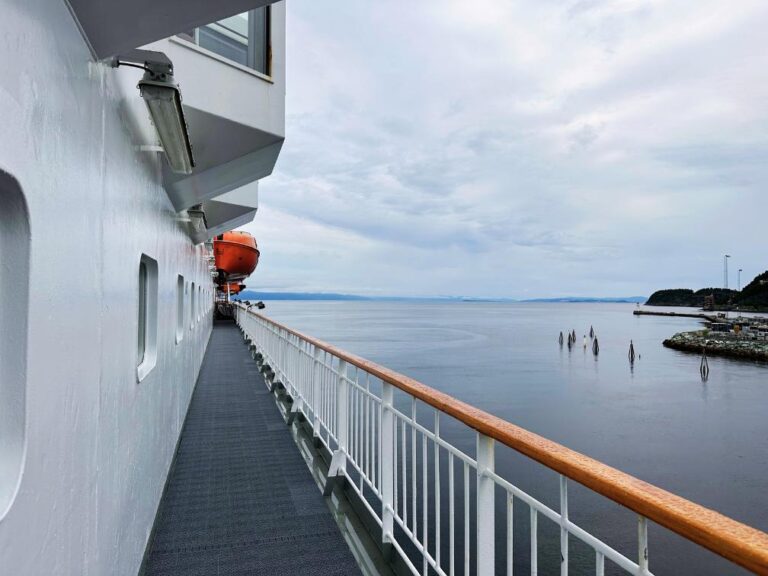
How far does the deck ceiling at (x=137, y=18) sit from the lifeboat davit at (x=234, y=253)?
16.7 metres

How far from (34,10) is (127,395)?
1.54 metres

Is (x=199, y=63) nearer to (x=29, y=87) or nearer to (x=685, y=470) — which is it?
(x=29, y=87)

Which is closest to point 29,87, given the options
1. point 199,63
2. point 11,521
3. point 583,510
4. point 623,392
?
point 11,521

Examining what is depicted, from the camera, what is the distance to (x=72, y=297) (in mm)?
1294

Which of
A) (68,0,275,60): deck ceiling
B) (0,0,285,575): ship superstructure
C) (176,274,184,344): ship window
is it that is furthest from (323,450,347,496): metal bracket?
(68,0,275,60): deck ceiling

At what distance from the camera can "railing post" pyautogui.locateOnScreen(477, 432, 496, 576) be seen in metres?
1.51

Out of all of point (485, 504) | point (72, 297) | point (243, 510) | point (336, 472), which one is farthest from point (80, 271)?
point (336, 472)

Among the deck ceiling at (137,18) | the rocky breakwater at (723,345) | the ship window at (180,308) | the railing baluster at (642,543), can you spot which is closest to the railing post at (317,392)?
the ship window at (180,308)

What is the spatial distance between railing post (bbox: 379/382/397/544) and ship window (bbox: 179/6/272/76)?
8.34 ft

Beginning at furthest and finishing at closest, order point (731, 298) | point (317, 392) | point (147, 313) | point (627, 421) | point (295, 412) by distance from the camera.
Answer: point (731, 298) < point (627, 421) < point (295, 412) < point (317, 392) < point (147, 313)

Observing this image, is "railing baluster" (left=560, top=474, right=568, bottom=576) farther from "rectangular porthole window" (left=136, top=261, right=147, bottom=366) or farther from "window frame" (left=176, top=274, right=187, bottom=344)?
"window frame" (left=176, top=274, right=187, bottom=344)

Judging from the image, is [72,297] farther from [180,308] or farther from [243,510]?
[180,308]

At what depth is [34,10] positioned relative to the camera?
0.98 metres

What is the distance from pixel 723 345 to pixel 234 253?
150 ft
